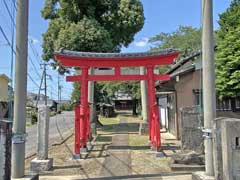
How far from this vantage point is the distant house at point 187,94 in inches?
541

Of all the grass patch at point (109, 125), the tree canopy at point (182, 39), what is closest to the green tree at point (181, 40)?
the tree canopy at point (182, 39)

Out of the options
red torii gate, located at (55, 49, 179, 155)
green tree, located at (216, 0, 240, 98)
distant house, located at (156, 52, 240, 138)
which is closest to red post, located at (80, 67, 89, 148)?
red torii gate, located at (55, 49, 179, 155)

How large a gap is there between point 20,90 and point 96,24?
49.6 feet

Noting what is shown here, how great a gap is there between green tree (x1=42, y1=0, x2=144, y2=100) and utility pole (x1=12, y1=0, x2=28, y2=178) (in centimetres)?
1365

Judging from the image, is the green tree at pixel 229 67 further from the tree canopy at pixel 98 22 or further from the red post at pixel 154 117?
the tree canopy at pixel 98 22

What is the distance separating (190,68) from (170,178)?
7.42 m

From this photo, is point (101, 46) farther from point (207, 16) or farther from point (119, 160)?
point (207, 16)

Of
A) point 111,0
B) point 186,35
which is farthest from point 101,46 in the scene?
point 186,35

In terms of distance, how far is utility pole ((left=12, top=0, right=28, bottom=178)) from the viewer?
6.78m

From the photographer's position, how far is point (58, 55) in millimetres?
11898

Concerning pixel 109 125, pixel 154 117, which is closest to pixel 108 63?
pixel 154 117

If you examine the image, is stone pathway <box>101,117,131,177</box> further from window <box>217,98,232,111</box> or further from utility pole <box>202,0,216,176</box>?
window <box>217,98,232,111</box>

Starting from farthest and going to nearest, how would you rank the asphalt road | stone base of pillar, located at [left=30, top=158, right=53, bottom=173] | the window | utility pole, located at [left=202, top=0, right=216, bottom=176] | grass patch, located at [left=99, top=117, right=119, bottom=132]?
grass patch, located at [left=99, top=117, right=119, bottom=132] < the asphalt road < the window < stone base of pillar, located at [left=30, top=158, right=53, bottom=173] < utility pole, located at [left=202, top=0, right=216, bottom=176]

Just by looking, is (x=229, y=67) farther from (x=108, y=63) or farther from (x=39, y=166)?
(x=39, y=166)
